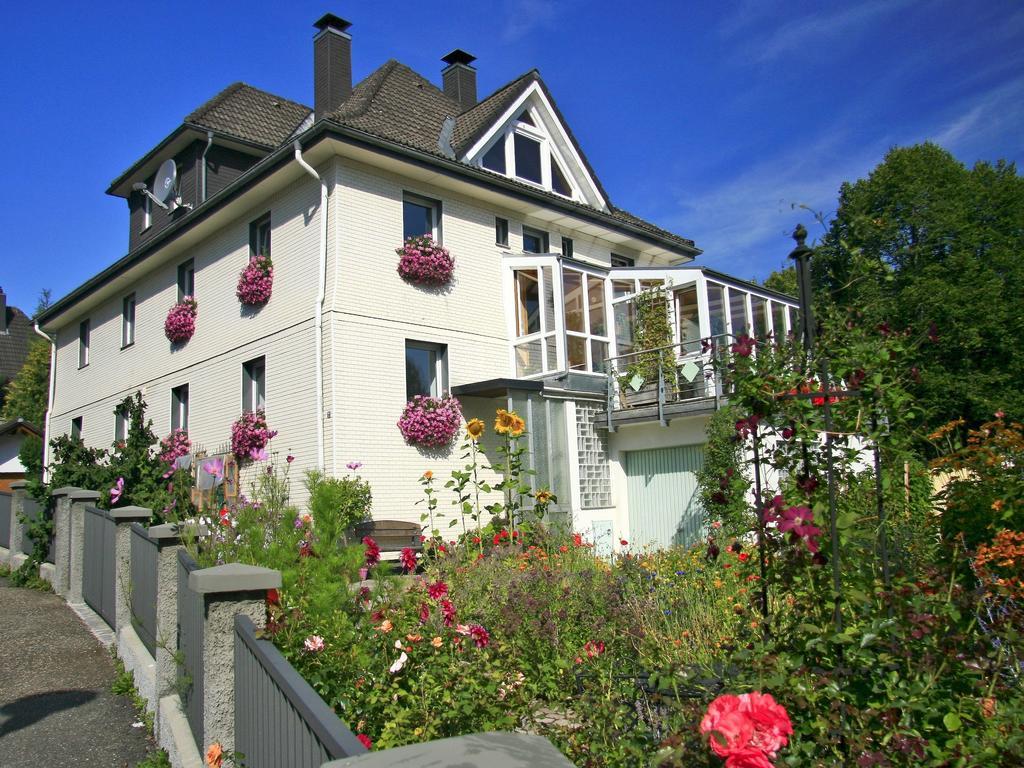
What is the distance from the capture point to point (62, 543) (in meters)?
10.4

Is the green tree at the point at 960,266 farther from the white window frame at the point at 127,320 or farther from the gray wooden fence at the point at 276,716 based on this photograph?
the gray wooden fence at the point at 276,716

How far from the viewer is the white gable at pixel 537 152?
53.0 feet

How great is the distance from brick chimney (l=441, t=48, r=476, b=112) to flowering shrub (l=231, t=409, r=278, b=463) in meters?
8.98

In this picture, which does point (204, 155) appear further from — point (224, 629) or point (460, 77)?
point (224, 629)

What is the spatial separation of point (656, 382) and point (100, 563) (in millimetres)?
9731

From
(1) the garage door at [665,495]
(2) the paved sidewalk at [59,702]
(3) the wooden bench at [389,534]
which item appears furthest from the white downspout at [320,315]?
(1) the garage door at [665,495]

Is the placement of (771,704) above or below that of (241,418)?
below

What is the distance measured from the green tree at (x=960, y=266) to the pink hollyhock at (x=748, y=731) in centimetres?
2481

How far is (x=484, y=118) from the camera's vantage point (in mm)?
15969

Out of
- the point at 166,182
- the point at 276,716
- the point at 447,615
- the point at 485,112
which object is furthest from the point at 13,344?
the point at 276,716

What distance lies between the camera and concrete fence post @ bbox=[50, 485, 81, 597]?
10094mm

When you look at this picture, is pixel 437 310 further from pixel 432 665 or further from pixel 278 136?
pixel 432 665

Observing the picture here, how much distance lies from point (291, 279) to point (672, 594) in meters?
9.50

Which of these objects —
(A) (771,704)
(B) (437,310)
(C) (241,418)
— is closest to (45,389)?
(C) (241,418)
